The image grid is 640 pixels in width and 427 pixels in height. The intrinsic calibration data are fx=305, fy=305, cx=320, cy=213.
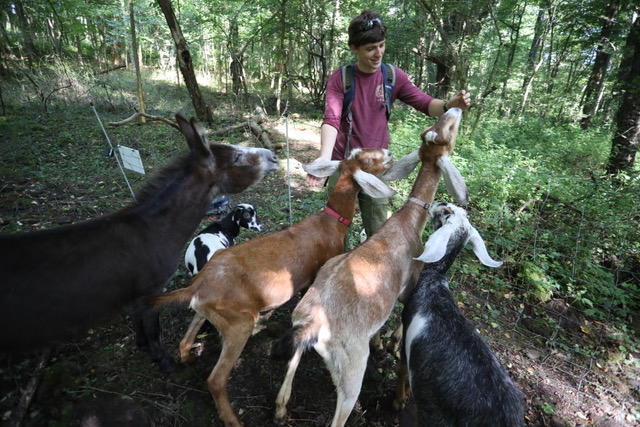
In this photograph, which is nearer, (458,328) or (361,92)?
(458,328)

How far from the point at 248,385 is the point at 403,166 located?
2.84 m

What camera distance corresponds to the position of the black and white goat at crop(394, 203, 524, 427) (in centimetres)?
201

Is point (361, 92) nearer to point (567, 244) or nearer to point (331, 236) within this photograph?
point (331, 236)

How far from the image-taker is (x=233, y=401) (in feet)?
9.70

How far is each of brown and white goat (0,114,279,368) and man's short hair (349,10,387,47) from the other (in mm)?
1620

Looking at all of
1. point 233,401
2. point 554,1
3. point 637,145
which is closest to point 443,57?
point 554,1

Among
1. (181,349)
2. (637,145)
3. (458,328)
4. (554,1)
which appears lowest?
(181,349)

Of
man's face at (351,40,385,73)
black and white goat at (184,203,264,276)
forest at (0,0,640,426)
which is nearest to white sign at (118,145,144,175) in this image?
forest at (0,0,640,426)

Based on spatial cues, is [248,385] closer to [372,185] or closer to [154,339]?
[154,339]

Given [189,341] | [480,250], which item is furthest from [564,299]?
[189,341]

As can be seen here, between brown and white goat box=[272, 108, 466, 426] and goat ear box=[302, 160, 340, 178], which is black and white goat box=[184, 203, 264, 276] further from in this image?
brown and white goat box=[272, 108, 466, 426]

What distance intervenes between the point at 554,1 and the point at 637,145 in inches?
390

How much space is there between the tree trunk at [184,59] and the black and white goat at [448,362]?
37.4 ft

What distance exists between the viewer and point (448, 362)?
221cm
